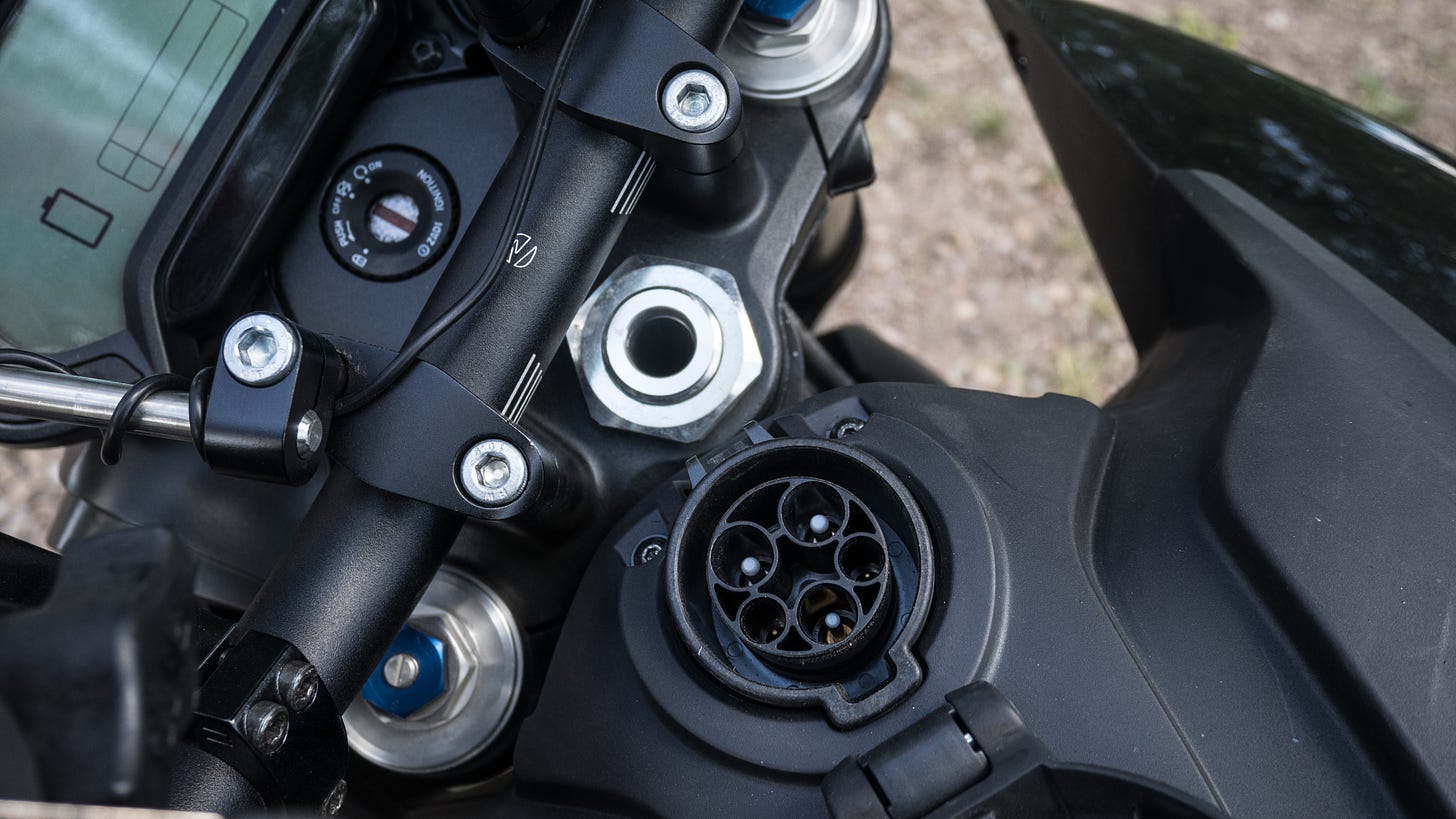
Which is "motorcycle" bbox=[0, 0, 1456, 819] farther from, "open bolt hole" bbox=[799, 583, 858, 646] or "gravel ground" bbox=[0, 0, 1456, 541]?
"gravel ground" bbox=[0, 0, 1456, 541]

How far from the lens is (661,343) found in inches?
38.3

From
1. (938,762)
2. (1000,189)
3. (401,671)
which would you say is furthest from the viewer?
(1000,189)

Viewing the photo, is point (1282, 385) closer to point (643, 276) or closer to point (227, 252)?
point (643, 276)

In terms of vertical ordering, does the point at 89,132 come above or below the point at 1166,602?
below

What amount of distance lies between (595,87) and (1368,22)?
113 inches

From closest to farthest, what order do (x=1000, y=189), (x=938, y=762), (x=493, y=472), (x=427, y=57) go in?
(x=938, y=762)
(x=493, y=472)
(x=427, y=57)
(x=1000, y=189)

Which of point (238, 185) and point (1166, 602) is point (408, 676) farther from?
point (1166, 602)

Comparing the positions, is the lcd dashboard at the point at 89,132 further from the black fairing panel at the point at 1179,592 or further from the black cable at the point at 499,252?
the black fairing panel at the point at 1179,592

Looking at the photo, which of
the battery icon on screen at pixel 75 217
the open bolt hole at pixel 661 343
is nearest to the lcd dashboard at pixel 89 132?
the battery icon on screen at pixel 75 217

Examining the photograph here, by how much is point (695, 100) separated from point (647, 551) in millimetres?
320

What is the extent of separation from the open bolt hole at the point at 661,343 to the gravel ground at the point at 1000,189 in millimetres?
1611

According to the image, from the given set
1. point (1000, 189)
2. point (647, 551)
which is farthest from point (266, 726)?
point (1000, 189)

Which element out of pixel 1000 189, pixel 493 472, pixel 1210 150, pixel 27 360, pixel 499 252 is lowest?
pixel 27 360

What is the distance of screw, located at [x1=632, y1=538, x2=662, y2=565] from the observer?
32.9 inches
